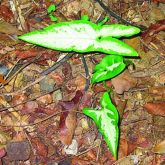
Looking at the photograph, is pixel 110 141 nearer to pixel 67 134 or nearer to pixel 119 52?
pixel 67 134

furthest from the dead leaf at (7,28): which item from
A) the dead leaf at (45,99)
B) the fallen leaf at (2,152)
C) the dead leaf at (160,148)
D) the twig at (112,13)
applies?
the dead leaf at (160,148)

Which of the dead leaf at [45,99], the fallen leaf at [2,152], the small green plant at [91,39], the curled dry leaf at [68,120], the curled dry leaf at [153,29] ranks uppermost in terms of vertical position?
the curled dry leaf at [153,29]

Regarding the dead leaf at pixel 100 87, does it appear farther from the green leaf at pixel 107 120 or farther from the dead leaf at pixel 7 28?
the dead leaf at pixel 7 28

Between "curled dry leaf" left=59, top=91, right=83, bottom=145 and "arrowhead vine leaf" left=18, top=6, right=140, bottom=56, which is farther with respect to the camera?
"curled dry leaf" left=59, top=91, right=83, bottom=145

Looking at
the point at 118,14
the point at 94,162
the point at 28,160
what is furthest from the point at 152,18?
the point at 28,160

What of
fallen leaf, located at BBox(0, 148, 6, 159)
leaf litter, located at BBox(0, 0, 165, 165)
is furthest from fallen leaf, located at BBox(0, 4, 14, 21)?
fallen leaf, located at BBox(0, 148, 6, 159)

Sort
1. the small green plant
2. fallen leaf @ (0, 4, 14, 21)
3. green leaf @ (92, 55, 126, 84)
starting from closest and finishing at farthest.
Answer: the small green plant < green leaf @ (92, 55, 126, 84) < fallen leaf @ (0, 4, 14, 21)

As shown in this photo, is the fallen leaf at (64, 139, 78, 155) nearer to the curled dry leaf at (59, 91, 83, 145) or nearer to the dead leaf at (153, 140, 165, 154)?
the curled dry leaf at (59, 91, 83, 145)
